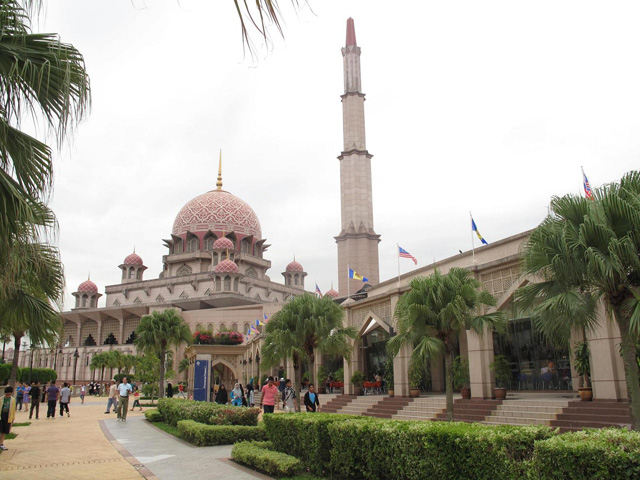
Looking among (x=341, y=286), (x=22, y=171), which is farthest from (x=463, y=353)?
(x=341, y=286)

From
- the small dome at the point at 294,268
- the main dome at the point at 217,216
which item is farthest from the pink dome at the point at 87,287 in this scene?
the small dome at the point at 294,268

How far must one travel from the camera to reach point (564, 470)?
227 inches

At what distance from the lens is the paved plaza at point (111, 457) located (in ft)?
32.3

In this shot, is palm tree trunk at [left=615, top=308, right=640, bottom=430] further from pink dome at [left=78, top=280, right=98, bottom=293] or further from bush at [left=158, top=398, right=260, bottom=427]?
pink dome at [left=78, top=280, right=98, bottom=293]

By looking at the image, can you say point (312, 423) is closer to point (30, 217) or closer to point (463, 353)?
point (30, 217)

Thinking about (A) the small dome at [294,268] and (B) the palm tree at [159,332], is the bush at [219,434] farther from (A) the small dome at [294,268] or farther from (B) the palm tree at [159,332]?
(A) the small dome at [294,268]

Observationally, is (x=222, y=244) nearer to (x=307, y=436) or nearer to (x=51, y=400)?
(x=51, y=400)

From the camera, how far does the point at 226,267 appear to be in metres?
61.6

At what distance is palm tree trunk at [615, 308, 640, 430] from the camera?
9.62 m

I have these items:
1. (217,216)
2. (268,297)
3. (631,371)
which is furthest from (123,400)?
(217,216)

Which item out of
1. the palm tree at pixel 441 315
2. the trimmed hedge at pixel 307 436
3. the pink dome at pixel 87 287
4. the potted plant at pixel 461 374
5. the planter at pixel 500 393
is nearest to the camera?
the trimmed hedge at pixel 307 436

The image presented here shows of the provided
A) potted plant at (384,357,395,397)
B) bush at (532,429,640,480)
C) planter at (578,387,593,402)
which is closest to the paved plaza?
bush at (532,429,640,480)

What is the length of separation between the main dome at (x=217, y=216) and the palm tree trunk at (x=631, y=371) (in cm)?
6244

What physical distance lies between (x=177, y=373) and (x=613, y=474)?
49430mm
